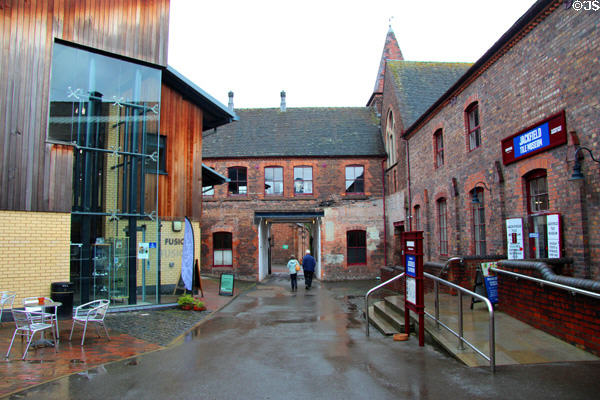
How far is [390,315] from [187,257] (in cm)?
618

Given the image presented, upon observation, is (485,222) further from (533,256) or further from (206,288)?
(206,288)

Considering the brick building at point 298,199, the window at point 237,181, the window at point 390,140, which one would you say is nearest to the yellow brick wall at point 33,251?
the brick building at point 298,199

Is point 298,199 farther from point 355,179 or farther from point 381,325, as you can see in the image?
point 381,325

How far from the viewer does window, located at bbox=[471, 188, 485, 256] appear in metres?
12.9

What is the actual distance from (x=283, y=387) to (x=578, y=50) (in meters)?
7.87

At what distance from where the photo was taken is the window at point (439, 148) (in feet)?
52.5

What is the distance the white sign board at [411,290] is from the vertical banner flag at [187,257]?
6.88 m

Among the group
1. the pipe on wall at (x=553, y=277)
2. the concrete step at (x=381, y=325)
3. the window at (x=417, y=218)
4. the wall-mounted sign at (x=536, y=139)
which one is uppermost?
the wall-mounted sign at (x=536, y=139)

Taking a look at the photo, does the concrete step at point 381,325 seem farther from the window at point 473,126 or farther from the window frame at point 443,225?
the window frame at point 443,225

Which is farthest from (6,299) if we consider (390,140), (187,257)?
(390,140)

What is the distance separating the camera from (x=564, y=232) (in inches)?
344

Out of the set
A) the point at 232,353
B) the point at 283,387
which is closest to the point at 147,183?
the point at 232,353

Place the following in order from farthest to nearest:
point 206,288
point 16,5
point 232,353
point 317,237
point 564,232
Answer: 1. point 317,237
2. point 206,288
3. point 16,5
4. point 564,232
5. point 232,353

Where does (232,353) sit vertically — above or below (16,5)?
below
